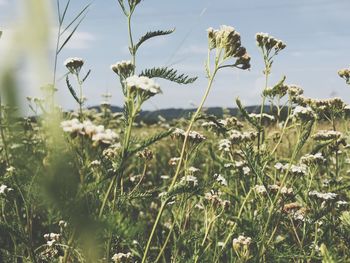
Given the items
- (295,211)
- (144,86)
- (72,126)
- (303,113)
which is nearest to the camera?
(72,126)

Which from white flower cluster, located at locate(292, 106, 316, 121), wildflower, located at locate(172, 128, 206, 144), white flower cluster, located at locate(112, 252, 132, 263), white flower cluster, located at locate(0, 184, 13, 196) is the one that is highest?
white flower cluster, located at locate(292, 106, 316, 121)

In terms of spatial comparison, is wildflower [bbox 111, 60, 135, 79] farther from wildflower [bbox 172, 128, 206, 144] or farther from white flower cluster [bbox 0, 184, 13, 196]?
white flower cluster [bbox 0, 184, 13, 196]

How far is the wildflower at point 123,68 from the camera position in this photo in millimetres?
2512

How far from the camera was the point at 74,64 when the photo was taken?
294 cm

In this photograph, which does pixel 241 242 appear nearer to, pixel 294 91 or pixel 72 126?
pixel 294 91

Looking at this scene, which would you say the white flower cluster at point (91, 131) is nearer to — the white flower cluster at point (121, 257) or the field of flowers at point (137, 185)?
the field of flowers at point (137, 185)

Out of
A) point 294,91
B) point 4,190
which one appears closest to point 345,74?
point 294,91

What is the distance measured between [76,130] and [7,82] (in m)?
1.29

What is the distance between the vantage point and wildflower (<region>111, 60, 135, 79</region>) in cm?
251

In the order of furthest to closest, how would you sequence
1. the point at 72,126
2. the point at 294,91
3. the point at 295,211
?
1. the point at 294,91
2. the point at 295,211
3. the point at 72,126

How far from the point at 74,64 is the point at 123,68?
544 mm

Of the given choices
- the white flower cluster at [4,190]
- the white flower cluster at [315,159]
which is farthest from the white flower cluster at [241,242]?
the white flower cluster at [4,190]

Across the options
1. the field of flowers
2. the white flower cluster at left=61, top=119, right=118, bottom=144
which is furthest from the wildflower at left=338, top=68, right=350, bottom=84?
the white flower cluster at left=61, top=119, right=118, bottom=144

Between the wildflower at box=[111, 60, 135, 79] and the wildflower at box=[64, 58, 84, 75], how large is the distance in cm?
50
